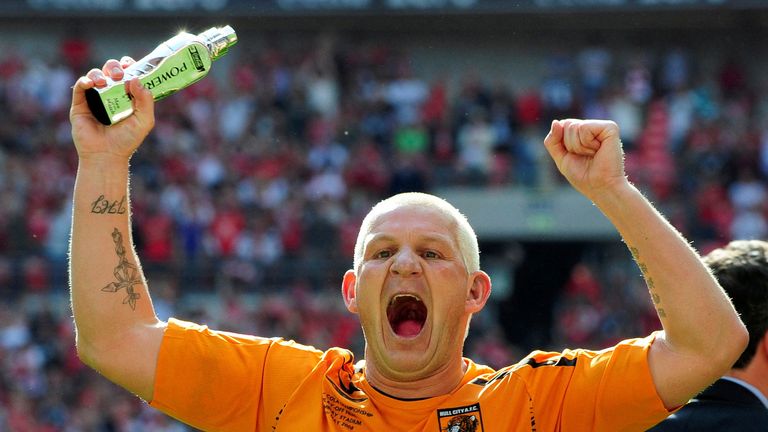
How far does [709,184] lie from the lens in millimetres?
15688

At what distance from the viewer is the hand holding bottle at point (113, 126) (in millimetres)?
3234

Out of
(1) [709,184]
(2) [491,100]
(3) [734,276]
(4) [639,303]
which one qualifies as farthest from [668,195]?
(3) [734,276]

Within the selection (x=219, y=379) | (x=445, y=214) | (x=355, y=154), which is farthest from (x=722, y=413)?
(x=355, y=154)

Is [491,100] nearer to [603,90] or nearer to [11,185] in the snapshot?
[603,90]

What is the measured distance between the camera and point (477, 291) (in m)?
3.47

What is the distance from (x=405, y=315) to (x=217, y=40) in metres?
0.96

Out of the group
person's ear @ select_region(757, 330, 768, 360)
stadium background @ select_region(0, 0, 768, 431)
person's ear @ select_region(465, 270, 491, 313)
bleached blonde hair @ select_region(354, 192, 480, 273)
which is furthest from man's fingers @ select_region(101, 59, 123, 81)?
stadium background @ select_region(0, 0, 768, 431)

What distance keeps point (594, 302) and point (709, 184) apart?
7.71ft

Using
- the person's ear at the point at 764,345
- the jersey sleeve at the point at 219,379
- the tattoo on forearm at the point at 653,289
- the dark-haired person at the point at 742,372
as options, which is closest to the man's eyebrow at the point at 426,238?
the jersey sleeve at the point at 219,379

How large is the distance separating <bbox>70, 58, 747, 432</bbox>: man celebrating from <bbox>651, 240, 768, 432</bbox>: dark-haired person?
0.31 metres

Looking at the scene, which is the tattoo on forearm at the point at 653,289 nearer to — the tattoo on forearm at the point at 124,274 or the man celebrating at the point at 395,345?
the man celebrating at the point at 395,345

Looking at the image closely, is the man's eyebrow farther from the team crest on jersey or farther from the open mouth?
the team crest on jersey

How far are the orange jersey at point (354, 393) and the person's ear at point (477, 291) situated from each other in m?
0.20

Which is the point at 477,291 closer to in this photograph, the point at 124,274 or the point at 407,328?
the point at 407,328
